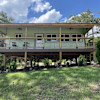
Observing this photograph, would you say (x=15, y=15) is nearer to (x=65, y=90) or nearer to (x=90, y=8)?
(x=90, y=8)

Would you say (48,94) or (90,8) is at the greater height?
(90,8)

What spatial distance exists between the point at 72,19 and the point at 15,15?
19.3 meters

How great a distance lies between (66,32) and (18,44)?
20.0 feet

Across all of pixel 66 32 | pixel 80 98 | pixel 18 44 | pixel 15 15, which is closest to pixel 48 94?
pixel 80 98

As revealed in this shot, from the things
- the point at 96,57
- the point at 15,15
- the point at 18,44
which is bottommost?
the point at 96,57

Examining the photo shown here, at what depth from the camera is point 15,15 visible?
115 ft

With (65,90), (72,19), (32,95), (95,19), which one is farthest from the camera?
(72,19)

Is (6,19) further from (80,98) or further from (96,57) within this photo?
(80,98)

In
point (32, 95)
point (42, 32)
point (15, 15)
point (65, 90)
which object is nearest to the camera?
point (32, 95)

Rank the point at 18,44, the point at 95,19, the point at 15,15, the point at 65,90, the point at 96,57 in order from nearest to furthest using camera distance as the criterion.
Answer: the point at 65,90, the point at 96,57, the point at 18,44, the point at 95,19, the point at 15,15

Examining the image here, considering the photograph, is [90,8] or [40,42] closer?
[40,42]

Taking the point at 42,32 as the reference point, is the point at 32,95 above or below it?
below

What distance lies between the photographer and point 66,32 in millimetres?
13094

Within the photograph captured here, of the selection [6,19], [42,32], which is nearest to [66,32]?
[42,32]
